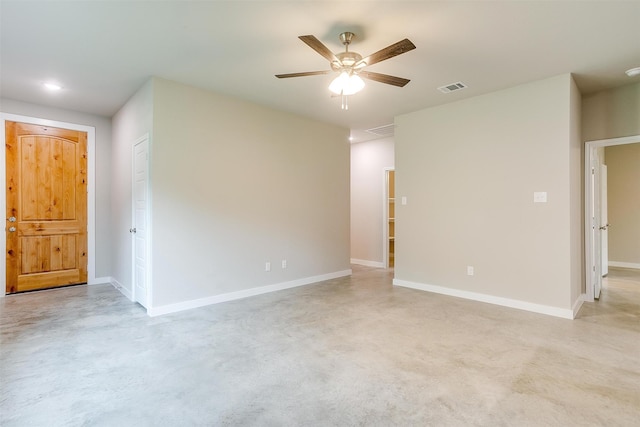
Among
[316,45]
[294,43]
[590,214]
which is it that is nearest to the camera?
[316,45]

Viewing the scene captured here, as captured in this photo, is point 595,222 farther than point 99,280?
No

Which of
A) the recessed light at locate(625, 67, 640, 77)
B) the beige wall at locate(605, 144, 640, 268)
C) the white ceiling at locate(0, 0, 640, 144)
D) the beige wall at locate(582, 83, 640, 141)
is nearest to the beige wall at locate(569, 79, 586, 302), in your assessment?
the beige wall at locate(582, 83, 640, 141)

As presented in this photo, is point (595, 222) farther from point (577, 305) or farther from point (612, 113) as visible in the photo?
point (612, 113)

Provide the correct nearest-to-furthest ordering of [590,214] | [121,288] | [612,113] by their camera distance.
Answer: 1. [612,113]
2. [590,214]
3. [121,288]

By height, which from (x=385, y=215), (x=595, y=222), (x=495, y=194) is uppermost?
(x=495, y=194)

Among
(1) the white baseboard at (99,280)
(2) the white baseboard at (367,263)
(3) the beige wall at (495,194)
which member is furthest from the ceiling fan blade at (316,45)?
(1) the white baseboard at (99,280)

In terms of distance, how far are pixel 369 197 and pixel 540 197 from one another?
11.7 feet

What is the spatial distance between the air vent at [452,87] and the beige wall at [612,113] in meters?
1.82

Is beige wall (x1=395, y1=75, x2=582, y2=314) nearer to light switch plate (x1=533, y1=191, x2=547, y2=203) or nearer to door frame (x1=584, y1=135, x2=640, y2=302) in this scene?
light switch plate (x1=533, y1=191, x2=547, y2=203)

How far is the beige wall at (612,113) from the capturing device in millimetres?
3887

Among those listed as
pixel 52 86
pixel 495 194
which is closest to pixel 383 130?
pixel 495 194

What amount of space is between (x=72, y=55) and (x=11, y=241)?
10.3 ft

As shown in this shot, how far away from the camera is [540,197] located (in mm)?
3801

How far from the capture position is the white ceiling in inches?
95.4
